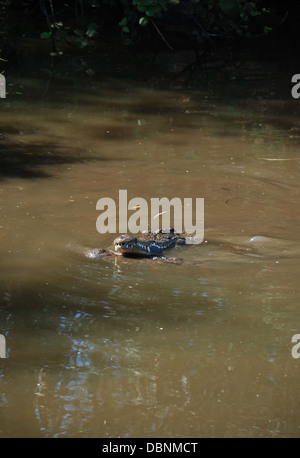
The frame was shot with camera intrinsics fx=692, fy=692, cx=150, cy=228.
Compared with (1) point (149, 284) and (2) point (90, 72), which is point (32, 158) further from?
(2) point (90, 72)

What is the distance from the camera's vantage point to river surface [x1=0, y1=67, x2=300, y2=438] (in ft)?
11.8

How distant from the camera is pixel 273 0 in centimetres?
1683

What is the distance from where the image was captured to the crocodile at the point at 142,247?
5355 millimetres

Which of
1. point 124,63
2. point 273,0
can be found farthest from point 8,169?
point 273,0

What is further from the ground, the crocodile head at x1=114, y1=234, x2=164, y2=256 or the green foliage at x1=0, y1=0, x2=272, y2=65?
the green foliage at x1=0, y1=0, x2=272, y2=65


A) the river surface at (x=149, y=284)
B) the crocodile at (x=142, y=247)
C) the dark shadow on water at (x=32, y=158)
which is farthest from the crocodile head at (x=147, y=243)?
the dark shadow on water at (x=32, y=158)

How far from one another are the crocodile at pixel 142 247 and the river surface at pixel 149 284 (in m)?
0.09

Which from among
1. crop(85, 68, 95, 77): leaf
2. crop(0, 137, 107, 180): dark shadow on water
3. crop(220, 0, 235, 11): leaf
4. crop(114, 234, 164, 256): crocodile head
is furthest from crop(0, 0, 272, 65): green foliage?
crop(114, 234, 164, 256): crocodile head

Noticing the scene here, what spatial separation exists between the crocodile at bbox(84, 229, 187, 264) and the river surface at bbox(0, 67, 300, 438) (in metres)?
0.09

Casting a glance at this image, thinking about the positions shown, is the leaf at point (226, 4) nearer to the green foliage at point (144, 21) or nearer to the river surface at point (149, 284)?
the green foliage at point (144, 21)

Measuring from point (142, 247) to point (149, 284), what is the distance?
1.71ft

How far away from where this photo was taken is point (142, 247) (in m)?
5.39

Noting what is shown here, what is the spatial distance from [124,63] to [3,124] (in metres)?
4.05

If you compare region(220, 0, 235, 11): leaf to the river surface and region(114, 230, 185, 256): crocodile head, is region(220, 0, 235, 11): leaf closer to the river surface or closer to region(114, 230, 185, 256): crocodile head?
the river surface
